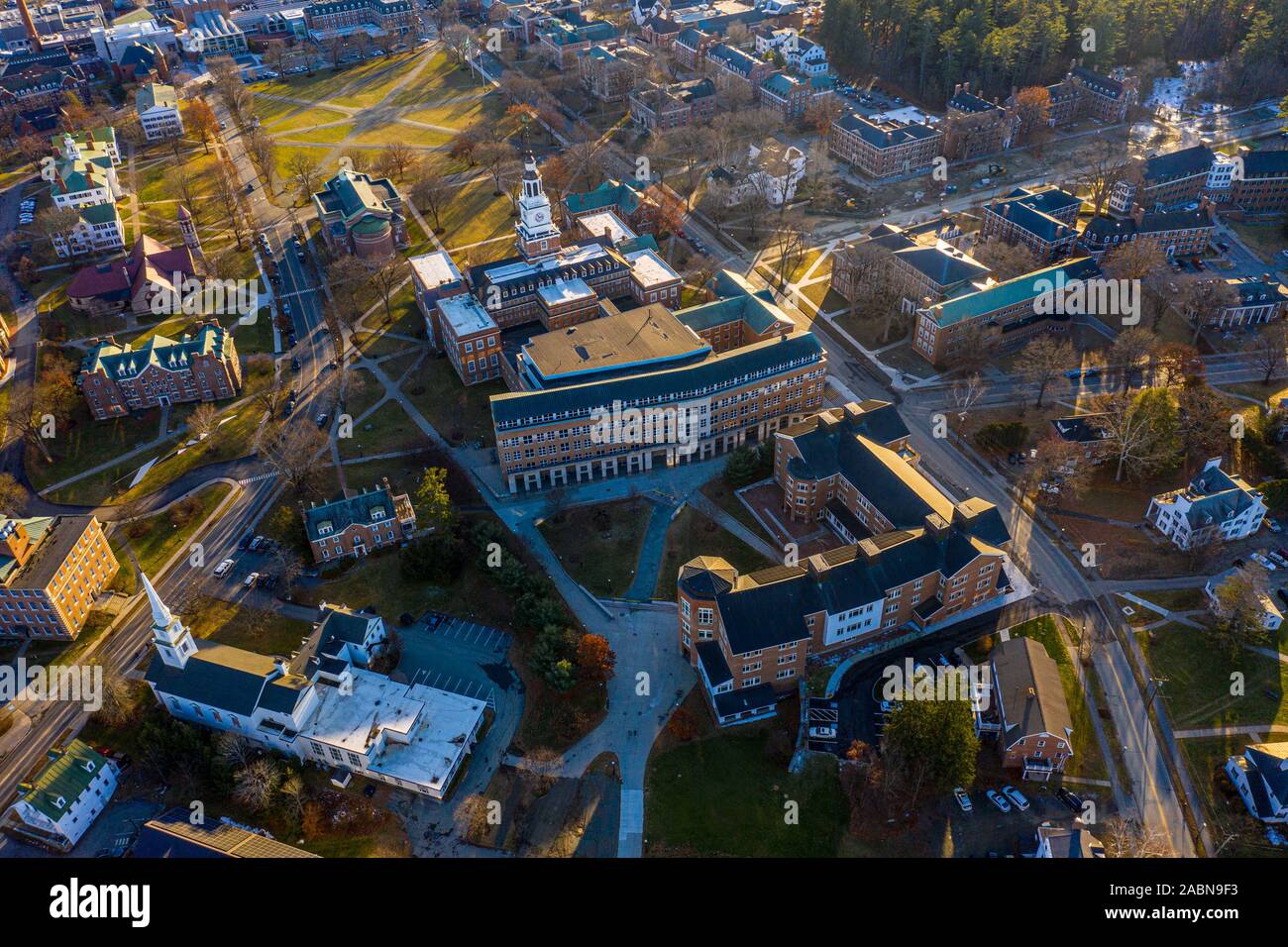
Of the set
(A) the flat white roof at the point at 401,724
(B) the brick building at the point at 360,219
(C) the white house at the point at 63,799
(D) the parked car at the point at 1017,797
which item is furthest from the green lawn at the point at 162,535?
(D) the parked car at the point at 1017,797

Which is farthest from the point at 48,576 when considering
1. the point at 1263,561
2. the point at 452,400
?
the point at 1263,561

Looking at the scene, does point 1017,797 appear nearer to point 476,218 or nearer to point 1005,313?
point 1005,313

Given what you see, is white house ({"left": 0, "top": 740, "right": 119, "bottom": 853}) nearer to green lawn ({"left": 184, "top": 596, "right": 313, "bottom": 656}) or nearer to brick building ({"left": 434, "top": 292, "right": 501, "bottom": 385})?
green lawn ({"left": 184, "top": 596, "right": 313, "bottom": 656})

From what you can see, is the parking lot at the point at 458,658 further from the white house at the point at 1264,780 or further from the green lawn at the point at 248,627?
the white house at the point at 1264,780

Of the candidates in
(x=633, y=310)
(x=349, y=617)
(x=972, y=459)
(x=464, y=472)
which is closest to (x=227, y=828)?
(x=349, y=617)

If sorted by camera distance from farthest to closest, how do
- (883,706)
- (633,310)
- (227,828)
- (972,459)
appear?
(633,310), (972,459), (883,706), (227,828)

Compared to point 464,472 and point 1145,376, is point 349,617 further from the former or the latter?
point 1145,376
